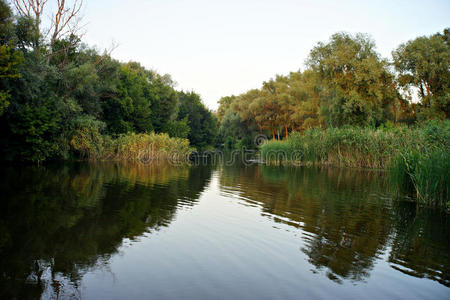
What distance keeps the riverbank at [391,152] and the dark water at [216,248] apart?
91cm

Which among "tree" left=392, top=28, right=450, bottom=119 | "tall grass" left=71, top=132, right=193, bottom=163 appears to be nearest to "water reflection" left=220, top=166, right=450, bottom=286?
"tall grass" left=71, top=132, right=193, bottom=163

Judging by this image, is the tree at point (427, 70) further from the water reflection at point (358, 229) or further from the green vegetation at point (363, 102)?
the water reflection at point (358, 229)

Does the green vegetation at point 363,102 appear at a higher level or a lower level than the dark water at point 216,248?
higher

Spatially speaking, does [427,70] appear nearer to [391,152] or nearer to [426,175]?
[391,152]

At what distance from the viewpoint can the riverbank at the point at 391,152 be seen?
9.53m

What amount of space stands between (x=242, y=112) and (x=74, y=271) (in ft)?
Answer: 189

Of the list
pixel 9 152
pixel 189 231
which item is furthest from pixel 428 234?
pixel 9 152

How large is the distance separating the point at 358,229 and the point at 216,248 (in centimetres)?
330

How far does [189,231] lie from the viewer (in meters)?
6.73

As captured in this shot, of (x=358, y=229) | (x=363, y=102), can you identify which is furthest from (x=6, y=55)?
(x=363, y=102)

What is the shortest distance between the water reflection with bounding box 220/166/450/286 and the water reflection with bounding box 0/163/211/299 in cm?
294

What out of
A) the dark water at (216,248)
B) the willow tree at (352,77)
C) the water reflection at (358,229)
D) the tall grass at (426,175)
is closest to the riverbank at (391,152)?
the tall grass at (426,175)

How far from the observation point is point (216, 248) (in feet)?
18.9

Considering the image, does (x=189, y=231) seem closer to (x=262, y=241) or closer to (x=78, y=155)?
(x=262, y=241)
